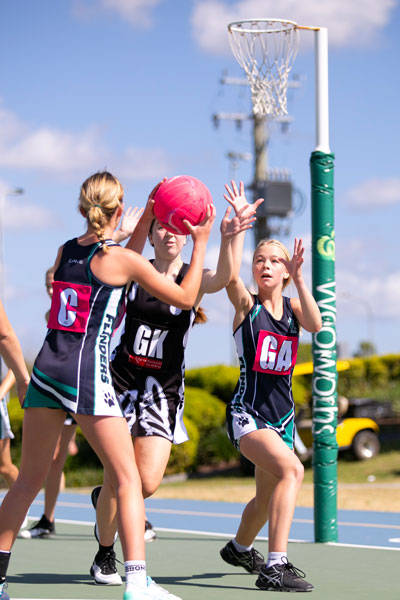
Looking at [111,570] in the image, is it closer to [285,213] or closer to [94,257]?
[94,257]

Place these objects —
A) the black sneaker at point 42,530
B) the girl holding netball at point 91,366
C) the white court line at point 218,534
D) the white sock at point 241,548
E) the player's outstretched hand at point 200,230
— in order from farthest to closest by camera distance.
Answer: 1. the black sneaker at point 42,530
2. the white court line at point 218,534
3. the white sock at point 241,548
4. the player's outstretched hand at point 200,230
5. the girl holding netball at point 91,366

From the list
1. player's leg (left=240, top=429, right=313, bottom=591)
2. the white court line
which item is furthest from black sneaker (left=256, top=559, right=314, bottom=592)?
the white court line

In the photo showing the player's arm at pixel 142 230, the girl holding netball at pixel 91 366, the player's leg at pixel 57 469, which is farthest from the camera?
the player's leg at pixel 57 469

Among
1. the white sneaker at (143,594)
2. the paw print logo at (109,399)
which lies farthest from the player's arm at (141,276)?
the white sneaker at (143,594)

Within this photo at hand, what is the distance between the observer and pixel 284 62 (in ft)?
33.1

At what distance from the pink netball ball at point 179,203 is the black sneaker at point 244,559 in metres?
2.39

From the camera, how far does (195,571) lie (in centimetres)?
722

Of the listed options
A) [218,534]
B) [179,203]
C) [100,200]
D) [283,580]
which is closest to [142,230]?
[179,203]

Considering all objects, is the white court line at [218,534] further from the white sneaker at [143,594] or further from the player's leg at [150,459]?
the white sneaker at [143,594]

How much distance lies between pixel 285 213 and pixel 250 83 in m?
20.9

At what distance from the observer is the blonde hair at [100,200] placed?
211 inches

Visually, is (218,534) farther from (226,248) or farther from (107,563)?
(226,248)

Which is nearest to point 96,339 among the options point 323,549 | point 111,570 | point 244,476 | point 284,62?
point 111,570

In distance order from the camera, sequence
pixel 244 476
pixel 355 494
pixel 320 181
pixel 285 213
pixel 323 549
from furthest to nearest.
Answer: pixel 285 213
pixel 244 476
pixel 355 494
pixel 320 181
pixel 323 549
